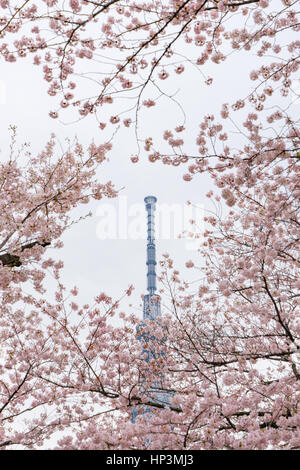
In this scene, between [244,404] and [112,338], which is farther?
[112,338]

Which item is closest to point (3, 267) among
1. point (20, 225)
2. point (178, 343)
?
point (20, 225)

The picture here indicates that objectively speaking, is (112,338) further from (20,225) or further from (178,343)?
(20,225)

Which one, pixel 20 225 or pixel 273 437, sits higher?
pixel 20 225

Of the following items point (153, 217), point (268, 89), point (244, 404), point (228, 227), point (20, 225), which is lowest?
point (244, 404)

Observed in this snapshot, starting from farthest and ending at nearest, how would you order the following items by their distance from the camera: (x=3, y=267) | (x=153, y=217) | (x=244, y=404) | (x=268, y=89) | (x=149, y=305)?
(x=153, y=217), (x=149, y=305), (x=3, y=267), (x=244, y=404), (x=268, y=89)

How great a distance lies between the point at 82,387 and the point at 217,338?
2.69m

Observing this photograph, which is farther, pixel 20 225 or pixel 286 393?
pixel 20 225

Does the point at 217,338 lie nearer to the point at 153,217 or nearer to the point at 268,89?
the point at 268,89

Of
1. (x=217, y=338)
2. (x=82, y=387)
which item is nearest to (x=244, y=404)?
(x=217, y=338)

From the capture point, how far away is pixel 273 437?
468cm

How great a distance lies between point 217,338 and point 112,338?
266 cm

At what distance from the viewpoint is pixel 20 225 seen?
6504 mm
